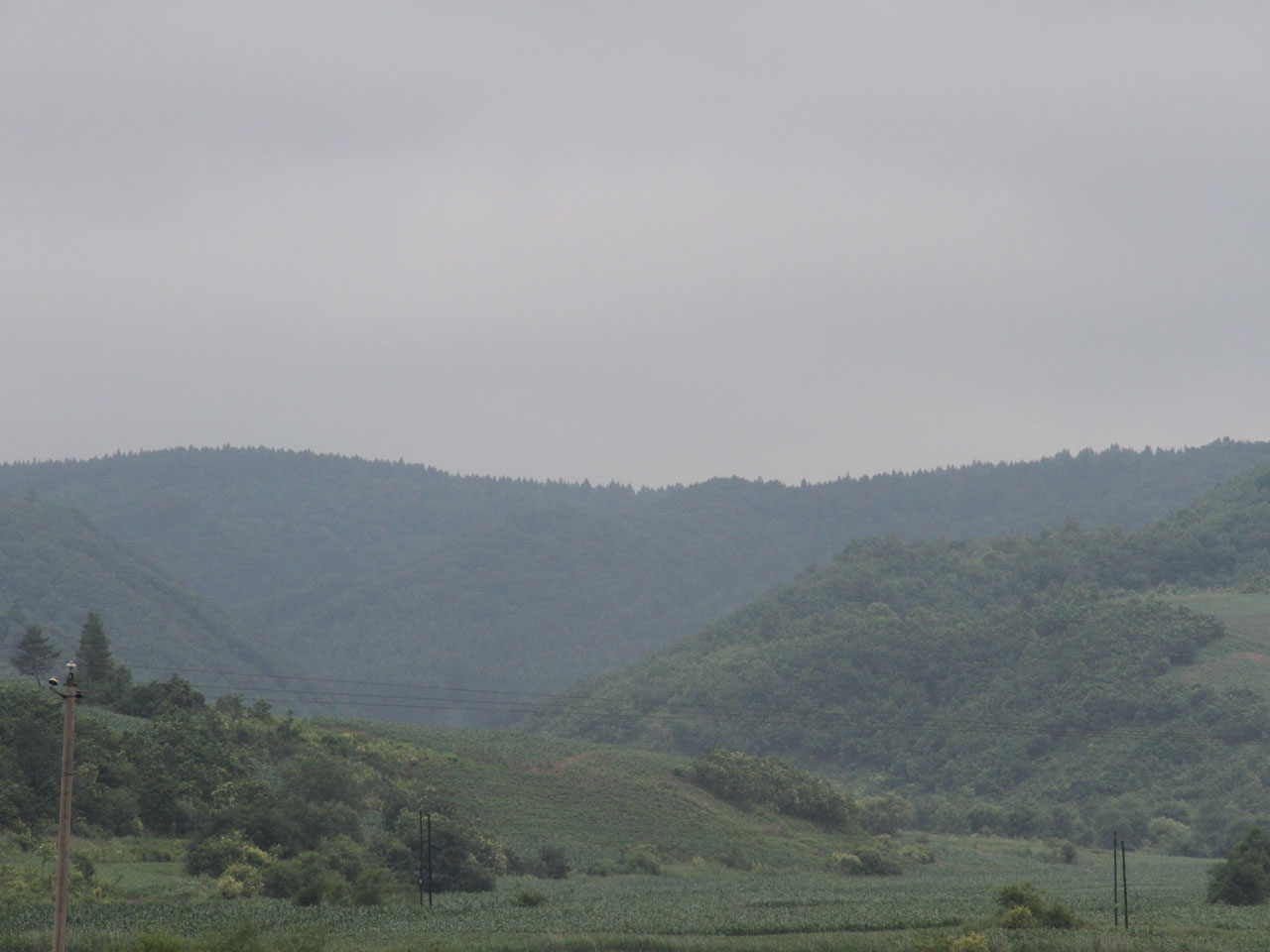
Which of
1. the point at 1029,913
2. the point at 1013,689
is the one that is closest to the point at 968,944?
the point at 1029,913

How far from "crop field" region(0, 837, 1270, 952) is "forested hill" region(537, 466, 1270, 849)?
53281 mm

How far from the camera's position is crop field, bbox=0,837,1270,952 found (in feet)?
129

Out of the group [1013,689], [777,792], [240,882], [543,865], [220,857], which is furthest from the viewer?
[1013,689]

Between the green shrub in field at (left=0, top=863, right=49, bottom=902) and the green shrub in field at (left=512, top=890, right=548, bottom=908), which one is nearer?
the green shrub in field at (left=0, top=863, right=49, bottom=902)

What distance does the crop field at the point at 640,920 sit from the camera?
1543 inches

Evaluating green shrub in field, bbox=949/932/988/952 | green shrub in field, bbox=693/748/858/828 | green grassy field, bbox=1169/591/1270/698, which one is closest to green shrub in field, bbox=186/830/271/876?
green shrub in field, bbox=949/932/988/952

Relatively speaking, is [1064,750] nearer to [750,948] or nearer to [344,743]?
[344,743]

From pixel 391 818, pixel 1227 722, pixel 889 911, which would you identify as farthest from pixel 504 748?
pixel 1227 722

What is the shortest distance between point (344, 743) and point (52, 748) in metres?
22.8

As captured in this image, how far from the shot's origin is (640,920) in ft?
150

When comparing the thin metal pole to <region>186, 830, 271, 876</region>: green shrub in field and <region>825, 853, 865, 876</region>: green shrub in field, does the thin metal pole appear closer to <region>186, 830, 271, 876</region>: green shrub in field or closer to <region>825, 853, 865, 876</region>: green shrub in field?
<region>186, 830, 271, 876</region>: green shrub in field

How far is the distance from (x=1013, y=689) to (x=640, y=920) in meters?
109

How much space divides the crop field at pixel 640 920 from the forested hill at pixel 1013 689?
175 feet

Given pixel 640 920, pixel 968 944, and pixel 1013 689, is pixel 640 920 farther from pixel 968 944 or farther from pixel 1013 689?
pixel 1013 689
